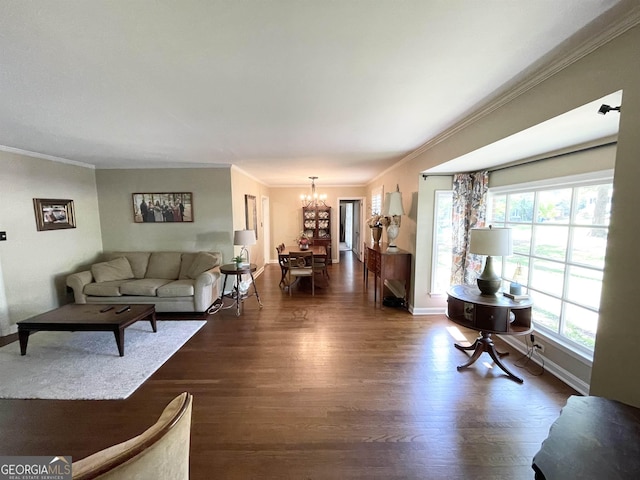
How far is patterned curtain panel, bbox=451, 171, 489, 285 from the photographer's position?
11.1 feet

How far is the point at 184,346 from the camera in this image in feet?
10.0

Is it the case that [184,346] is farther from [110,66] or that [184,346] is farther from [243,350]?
[110,66]

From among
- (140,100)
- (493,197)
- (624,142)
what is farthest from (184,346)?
(493,197)

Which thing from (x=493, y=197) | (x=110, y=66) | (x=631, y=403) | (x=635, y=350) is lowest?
(x=631, y=403)

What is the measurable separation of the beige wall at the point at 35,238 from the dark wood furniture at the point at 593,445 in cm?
548

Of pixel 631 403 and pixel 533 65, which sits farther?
pixel 533 65

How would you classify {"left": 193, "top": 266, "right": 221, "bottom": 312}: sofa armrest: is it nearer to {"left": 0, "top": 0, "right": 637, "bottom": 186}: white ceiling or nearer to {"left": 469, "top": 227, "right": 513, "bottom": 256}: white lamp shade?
{"left": 0, "top": 0, "right": 637, "bottom": 186}: white ceiling

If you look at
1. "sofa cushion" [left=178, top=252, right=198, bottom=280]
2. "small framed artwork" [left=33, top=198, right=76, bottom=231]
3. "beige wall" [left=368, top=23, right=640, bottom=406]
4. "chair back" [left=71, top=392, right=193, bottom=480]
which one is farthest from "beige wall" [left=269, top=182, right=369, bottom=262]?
"chair back" [left=71, top=392, right=193, bottom=480]

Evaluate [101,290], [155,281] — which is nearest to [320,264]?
[155,281]

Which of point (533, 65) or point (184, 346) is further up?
point (533, 65)

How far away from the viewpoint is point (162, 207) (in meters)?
4.75

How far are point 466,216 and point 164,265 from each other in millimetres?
→ 4977

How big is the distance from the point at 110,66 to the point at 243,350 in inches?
108

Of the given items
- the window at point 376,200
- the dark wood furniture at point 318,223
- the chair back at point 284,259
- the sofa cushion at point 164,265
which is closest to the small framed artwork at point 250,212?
the chair back at point 284,259
